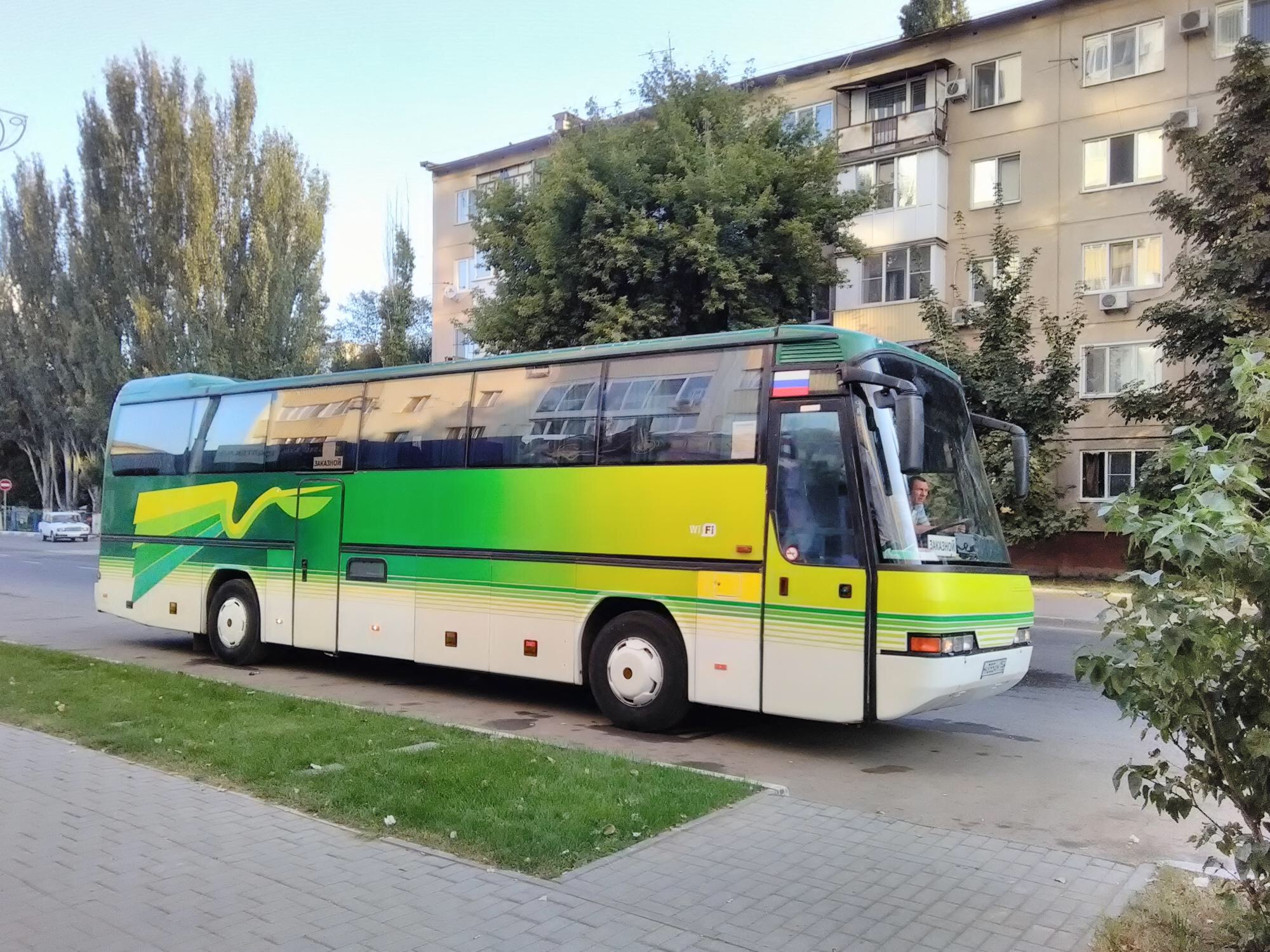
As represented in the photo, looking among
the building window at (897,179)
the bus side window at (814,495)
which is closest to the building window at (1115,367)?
the building window at (897,179)

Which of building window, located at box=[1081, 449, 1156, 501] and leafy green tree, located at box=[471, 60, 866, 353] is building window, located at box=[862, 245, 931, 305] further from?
leafy green tree, located at box=[471, 60, 866, 353]

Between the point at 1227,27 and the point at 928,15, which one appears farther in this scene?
the point at 928,15

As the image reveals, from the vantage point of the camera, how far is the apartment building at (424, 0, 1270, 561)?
90.6 feet

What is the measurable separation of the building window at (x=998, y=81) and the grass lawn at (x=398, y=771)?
28.8m

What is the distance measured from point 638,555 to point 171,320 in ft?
120

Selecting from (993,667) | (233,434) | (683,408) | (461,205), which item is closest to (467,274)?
(461,205)

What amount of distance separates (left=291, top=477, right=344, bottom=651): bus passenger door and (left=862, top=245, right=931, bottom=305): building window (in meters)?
22.6

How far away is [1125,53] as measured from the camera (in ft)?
93.1

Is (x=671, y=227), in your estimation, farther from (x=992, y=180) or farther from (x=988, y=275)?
(x=992, y=180)

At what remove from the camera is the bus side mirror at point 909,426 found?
7.33 metres

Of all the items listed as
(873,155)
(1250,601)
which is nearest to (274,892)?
(1250,601)

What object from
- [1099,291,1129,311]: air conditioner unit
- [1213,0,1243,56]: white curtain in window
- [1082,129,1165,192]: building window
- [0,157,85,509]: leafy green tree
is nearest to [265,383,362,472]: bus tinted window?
[1099,291,1129,311]: air conditioner unit

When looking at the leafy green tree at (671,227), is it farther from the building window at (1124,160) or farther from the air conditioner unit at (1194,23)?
the air conditioner unit at (1194,23)

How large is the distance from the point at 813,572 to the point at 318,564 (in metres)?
6.36
